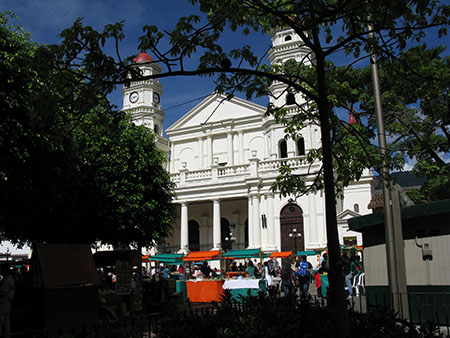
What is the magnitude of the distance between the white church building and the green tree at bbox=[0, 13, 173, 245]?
7.60 m

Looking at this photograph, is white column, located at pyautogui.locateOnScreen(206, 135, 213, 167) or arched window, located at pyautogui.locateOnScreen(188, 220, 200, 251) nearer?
arched window, located at pyautogui.locateOnScreen(188, 220, 200, 251)

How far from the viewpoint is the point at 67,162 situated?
9469 millimetres

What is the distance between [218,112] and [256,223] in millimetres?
14394

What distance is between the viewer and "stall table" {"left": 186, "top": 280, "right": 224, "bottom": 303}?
1806 centimetres

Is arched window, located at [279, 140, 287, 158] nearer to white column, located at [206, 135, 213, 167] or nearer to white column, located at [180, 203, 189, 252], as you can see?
white column, located at [206, 135, 213, 167]

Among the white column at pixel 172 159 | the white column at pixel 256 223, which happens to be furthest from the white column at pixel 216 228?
the white column at pixel 172 159

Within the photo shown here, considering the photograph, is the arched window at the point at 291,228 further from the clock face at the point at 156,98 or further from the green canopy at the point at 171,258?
the clock face at the point at 156,98

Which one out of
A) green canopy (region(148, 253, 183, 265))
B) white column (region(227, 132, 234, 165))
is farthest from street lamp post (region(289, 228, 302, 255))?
white column (region(227, 132, 234, 165))

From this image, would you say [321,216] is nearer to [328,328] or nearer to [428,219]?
[428,219]

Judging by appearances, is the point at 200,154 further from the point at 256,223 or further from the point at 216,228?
the point at 256,223

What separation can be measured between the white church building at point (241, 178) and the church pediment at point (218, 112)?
102 millimetres

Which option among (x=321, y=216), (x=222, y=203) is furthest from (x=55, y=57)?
(x=222, y=203)

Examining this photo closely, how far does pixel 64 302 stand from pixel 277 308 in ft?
28.3

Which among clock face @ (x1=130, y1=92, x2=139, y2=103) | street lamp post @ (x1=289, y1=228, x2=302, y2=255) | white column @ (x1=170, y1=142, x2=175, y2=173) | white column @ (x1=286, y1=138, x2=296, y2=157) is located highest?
clock face @ (x1=130, y1=92, x2=139, y2=103)
